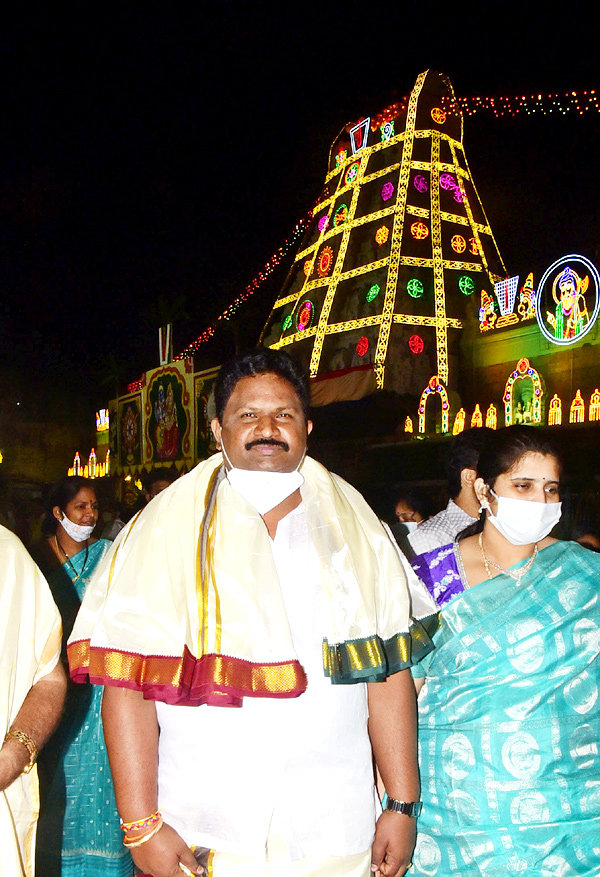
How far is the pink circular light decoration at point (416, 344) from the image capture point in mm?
20094

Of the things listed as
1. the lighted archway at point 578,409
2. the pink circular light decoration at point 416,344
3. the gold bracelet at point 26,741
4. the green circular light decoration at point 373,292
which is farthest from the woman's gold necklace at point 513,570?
the green circular light decoration at point 373,292

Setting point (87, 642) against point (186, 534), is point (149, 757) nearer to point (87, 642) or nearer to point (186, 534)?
point (87, 642)

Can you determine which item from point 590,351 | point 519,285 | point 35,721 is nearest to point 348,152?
point 519,285

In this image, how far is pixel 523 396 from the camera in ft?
50.3

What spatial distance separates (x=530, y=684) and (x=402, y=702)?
655 mm

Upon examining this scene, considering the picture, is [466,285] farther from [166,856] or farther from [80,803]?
[166,856]

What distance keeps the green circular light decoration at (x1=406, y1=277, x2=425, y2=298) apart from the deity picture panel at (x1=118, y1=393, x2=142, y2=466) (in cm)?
838

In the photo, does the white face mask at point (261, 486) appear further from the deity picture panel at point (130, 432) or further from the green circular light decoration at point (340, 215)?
the green circular light decoration at point (340, 215)

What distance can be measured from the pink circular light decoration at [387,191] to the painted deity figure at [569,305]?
9979 millimetres

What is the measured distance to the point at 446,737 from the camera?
2.60 metres

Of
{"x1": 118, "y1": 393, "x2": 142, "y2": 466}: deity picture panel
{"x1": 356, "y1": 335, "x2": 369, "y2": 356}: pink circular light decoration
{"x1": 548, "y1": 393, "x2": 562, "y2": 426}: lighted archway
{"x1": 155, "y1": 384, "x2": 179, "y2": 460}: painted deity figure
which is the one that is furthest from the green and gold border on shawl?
{"x1": 356, "y1": 335, "x2": 369, "y2": 356}: pink circular light decoration

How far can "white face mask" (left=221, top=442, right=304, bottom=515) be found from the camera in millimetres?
2193

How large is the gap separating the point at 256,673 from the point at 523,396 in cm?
1435

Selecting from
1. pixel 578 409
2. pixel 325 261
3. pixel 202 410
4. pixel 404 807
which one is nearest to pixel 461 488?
pixel 404 807
